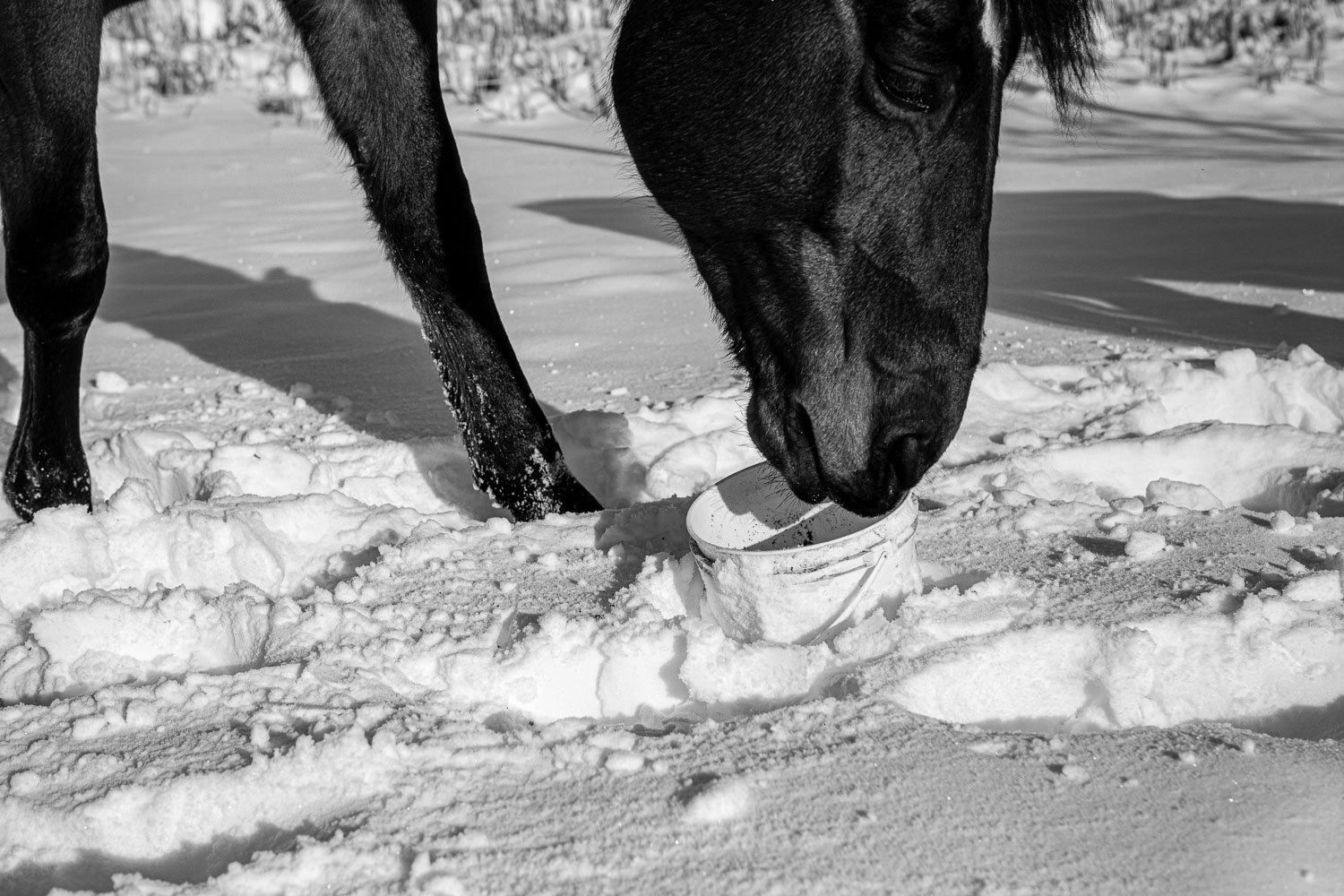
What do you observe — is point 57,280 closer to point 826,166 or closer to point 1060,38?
point 826,166

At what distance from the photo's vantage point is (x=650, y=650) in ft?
5.88

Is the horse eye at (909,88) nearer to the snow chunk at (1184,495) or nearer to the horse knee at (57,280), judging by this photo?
the snow chunk at (1184,495)

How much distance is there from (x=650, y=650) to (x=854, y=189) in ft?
2.32

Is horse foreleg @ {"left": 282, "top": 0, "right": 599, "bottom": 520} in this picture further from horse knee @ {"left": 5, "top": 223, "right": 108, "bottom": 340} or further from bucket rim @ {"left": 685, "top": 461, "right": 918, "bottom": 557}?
bucket rim @ {"left": 685, "top": 461, "right": 918, "bottom": 557}

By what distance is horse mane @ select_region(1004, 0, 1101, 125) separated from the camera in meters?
1.75

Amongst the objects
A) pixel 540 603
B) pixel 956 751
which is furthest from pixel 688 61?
pixel 956 751

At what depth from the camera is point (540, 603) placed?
6.63 feet

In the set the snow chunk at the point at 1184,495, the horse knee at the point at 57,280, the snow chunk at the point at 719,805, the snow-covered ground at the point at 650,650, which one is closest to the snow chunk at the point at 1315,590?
the snow-covered ground at the point at 650,650

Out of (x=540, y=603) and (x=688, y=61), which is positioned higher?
(x=688, y=61)

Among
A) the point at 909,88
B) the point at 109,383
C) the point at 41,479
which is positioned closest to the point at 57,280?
the point at 41,479

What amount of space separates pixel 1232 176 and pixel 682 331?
11.2 ft

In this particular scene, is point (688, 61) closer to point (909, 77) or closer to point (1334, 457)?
point (909, 77)

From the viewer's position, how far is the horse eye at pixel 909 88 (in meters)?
1.70

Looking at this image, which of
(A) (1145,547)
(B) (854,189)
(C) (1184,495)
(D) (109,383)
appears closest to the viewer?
(B) (854,189)
